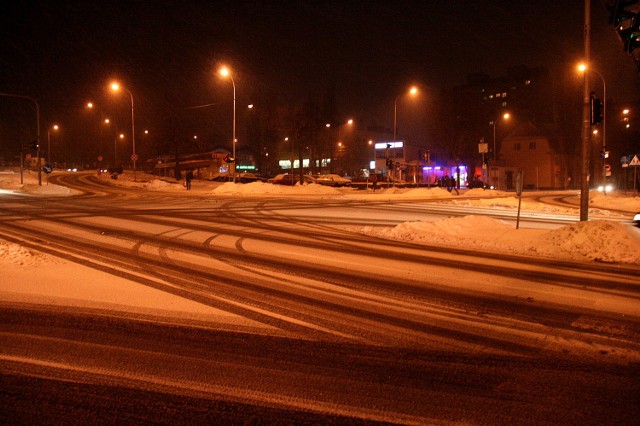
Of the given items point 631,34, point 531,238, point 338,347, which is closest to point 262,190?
point 531,238

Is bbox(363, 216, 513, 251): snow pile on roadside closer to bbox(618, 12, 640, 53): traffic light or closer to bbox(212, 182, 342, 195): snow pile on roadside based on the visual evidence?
bbox(618, 12, 640, 53): traffic light

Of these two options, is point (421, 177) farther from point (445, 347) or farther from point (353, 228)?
point (445, 347)

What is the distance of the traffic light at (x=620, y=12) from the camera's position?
8.87 meters

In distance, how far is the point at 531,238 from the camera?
13.6 m

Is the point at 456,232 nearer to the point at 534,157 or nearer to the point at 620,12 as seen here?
the point at 620,12

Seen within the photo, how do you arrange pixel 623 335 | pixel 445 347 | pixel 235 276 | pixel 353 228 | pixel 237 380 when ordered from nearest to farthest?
pixel 237 380 < pixel 445 347 < pixel 623 335 < pixel 235 276 < pixel 353 228

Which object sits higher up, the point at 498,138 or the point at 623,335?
the point at 498,138

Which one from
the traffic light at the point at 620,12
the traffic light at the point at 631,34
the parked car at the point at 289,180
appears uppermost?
the traffic light at the point at 620,12

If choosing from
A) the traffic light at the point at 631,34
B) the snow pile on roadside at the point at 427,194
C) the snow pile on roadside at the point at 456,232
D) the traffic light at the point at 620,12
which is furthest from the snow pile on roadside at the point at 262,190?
the traffic light at the point at 620,12

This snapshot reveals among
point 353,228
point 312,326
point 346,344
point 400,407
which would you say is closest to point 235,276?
point 312,326

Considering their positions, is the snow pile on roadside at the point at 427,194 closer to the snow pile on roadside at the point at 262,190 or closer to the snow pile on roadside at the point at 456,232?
the snow pile on roadside at the point at 262,190

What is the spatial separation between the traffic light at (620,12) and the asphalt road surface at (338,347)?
15.0ft

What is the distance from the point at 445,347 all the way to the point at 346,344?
110 centimetres

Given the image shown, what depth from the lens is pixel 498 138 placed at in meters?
83.0
